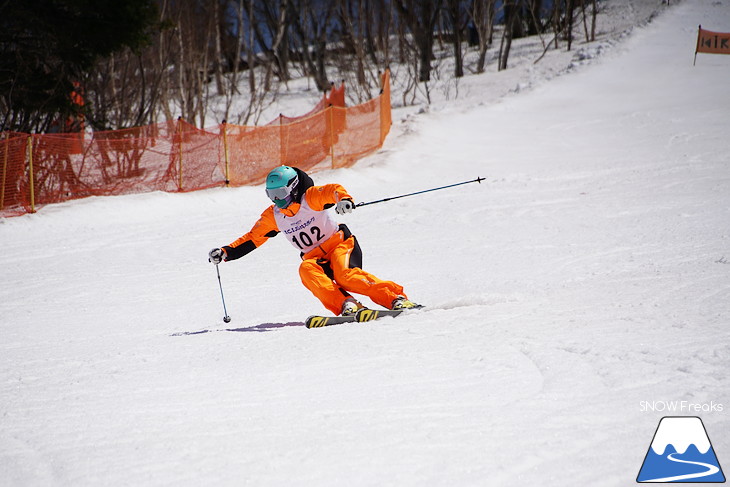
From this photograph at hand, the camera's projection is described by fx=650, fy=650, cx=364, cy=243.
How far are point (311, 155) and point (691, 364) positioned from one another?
12147 millimetres

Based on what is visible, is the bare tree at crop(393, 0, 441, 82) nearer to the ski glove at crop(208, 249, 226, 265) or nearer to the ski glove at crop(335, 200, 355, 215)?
the ski glove at crop(208, 249, 226, 265)

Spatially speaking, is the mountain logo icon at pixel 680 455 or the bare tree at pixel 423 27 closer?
the mountain logo icon at pixel 680 455

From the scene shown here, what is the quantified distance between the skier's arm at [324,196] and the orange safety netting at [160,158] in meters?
7.77

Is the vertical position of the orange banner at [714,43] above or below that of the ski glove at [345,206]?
above

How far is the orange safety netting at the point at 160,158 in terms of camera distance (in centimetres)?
1171

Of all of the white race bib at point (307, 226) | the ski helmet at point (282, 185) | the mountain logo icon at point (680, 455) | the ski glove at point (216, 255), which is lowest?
the ski glove at point (216, 255)

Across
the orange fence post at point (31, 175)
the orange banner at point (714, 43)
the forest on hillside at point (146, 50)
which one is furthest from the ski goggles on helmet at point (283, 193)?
the orange banner at point (714, 43)

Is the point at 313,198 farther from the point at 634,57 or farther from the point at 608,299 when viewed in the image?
the point at 634,57

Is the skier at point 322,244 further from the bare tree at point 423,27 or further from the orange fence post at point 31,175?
the bare tree at point 423,27

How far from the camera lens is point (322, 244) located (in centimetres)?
591

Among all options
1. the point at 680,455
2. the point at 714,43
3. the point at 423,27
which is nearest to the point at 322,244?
the point at 680,455

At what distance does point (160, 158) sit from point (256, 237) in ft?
27.1

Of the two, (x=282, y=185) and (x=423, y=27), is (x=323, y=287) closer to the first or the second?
(x=282, y=185)

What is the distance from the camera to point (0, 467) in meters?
2.94
